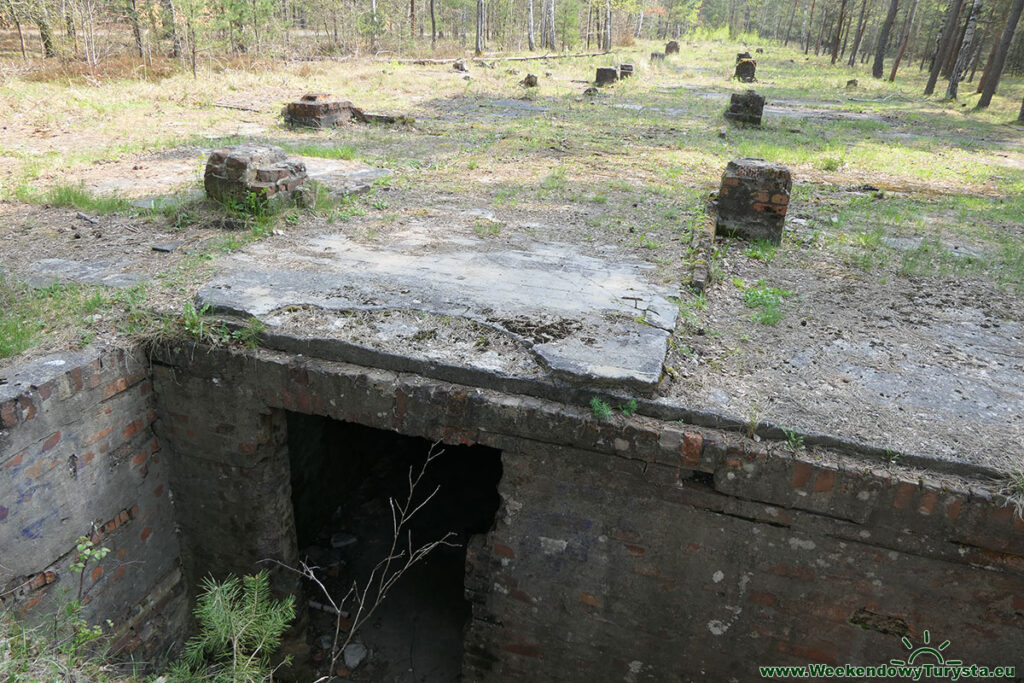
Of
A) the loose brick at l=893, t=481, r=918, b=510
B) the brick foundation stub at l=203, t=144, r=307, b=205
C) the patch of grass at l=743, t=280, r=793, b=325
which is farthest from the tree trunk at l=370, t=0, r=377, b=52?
the loose brick at l=893, t=481, r=918, b=510

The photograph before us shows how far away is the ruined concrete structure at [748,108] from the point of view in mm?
12250

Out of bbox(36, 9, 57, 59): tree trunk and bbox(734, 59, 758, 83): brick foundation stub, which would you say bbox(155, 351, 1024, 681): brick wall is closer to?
bbox(36, 9, 57, 59): tree trunk

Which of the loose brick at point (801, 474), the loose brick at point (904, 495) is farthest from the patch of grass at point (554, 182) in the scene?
the loose brick at point (904, 495)

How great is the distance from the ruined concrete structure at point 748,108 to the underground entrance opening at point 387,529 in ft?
32.2

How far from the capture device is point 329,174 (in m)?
6.87

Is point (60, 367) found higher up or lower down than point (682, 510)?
higher up

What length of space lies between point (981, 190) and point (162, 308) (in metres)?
9.75

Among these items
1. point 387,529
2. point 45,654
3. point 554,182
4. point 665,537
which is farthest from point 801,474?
point 554,182

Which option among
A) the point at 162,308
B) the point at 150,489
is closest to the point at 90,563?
the point at 150,489

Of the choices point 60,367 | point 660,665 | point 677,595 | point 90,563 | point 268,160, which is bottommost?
point 660,665

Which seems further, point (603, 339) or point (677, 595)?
point (603, 339)

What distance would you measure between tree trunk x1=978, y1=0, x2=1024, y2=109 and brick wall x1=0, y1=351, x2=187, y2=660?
20524 millimetres

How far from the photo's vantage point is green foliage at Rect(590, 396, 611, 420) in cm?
288

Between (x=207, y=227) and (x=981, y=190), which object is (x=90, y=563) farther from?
(x=981, y=190)
